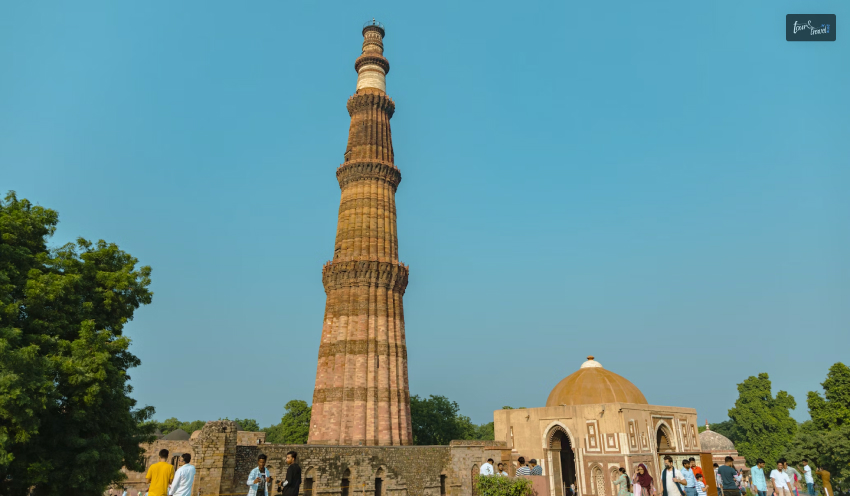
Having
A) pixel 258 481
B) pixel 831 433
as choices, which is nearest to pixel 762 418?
pixel 831 433

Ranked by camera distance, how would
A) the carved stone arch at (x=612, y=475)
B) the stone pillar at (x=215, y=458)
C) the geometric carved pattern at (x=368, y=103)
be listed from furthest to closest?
the geometric carved pattern at (x=368, y=103) < the carved stone arch at (x=612, y=475) < the stone pillar at (x=215, y=458)

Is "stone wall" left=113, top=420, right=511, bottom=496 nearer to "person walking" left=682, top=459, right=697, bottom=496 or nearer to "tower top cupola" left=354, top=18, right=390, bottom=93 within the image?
"person walking" left=682, top=459, right=697, bottom=496

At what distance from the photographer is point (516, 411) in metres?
Result: 28.7

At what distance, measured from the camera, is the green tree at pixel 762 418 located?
50531 millimetres

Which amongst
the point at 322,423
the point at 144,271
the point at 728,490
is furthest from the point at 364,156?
the point at 728,490

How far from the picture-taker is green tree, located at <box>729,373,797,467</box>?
50531 mm

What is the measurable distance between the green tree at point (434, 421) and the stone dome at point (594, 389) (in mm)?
21199

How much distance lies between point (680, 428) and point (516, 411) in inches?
349

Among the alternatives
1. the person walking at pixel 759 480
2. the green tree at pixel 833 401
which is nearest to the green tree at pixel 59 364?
the person walking at pixel 759 480

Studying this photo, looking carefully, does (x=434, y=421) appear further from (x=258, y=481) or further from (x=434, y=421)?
(x=258, y=481)

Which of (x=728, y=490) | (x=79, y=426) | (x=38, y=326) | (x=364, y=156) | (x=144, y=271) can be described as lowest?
(x=728, y=490)

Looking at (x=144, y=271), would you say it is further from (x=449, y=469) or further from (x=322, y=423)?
(x=449, y=469)

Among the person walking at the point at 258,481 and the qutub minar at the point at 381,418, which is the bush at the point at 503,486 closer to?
the qutub minar at the point at 381,418

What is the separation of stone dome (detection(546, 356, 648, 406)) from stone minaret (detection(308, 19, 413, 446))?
31.0ft
